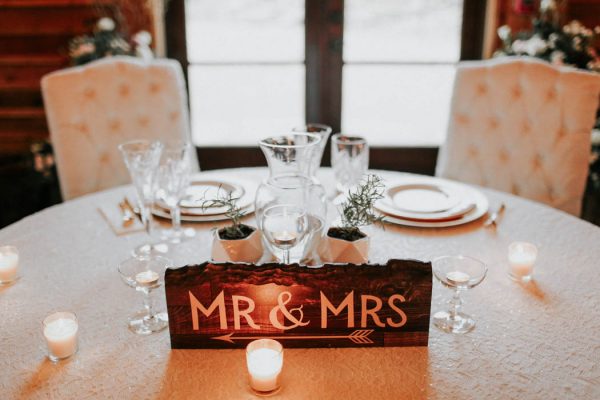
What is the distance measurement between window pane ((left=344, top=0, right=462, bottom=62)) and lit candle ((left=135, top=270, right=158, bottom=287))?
2213 mm

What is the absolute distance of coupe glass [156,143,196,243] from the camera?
1345 mm

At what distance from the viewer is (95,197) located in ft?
5.41

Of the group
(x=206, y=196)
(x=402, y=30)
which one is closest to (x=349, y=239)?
(x=206, y=196)

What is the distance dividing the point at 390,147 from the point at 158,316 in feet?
7.36

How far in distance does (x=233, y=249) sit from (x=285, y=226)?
12 cm

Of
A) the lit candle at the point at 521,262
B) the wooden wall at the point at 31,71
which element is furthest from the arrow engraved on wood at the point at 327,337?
the wooden wall at the point at 31,71

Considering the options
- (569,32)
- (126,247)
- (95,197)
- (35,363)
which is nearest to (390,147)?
(569,32)

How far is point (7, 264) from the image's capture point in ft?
3.85

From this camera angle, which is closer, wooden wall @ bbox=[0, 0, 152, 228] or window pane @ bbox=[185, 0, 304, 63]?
wooden wall @ bbox=[0, 0, 152, 228]

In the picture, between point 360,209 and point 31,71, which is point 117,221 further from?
point 31,71

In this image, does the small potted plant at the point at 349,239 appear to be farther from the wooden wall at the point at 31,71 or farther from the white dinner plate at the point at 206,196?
the wooden wall at the point at 31,71

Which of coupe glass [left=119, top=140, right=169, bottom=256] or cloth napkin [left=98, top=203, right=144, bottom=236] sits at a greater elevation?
coupe glass [left=119, top=140, right=169, bottom=256]

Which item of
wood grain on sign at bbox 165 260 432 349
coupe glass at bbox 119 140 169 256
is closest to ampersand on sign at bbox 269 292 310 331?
wood grain on sign at bbox 165 260 432 349

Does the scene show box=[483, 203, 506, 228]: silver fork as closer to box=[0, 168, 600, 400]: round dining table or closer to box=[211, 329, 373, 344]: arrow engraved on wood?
box=[0, 168, 600, 400]: round dining table
